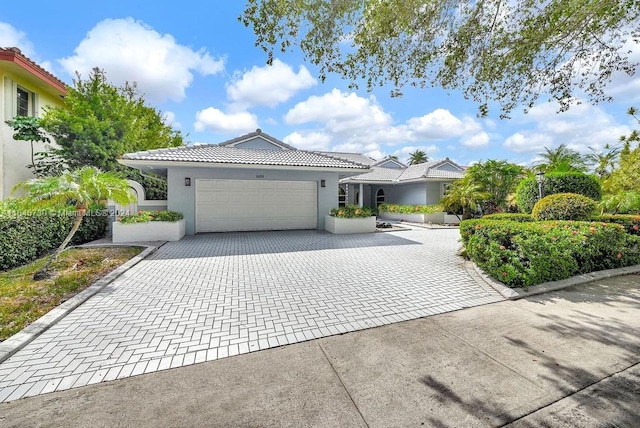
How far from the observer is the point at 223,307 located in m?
4.70

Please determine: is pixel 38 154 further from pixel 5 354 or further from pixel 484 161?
pixel 484 161

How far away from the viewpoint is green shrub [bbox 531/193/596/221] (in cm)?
899

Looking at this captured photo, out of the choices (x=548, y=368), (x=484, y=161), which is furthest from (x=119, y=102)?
(x=484, y=161)

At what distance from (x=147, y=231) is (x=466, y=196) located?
55.0ft

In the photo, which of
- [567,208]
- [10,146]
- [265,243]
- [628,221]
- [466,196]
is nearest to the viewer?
[628,221]

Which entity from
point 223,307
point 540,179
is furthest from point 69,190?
point 540,179

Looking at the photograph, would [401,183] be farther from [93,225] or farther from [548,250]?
[93,225]

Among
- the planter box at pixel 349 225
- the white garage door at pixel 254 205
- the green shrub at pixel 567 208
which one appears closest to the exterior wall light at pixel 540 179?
the green shrub at pixel 567 208

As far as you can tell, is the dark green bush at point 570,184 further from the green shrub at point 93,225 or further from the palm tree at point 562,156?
the green shrub at point 93,225

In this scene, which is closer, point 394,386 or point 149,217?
point 394,386

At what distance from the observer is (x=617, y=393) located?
271 centimetres

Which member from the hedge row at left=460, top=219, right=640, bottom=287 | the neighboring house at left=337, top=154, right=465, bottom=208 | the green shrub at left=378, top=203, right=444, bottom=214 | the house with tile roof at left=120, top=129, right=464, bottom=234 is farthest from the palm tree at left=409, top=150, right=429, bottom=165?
the hedge row at left=460, top=219, right=640, bottom=287

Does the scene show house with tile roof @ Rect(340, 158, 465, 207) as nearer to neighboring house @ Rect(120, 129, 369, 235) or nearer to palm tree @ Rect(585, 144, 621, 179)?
neighboring house @ Rect(120, 129, 369, 235)

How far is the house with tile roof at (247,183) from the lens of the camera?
11.7 meters
